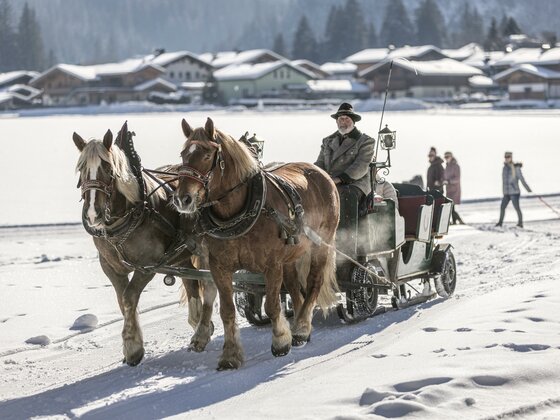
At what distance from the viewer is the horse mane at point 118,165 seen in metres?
6.93

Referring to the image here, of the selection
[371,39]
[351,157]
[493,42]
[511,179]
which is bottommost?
[511,179]

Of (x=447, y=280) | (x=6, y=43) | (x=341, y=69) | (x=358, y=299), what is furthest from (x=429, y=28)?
(x=358, y=299)

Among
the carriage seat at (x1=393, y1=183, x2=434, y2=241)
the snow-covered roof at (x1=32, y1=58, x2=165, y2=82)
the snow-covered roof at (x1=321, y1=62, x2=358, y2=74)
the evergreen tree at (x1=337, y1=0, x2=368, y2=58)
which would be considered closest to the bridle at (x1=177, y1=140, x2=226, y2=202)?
the carriage seat at (x1=393, y1=183, x2=434, y2=241)

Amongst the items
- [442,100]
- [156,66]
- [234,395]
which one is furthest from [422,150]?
[156,66]

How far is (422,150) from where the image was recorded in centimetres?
3444

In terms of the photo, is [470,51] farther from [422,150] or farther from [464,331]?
[464,331]

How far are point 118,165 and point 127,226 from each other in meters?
0.49

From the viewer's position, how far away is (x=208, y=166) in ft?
22.9

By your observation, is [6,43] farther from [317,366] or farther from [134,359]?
[317,366]

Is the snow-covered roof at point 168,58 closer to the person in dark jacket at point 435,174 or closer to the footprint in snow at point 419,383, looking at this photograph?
the person in dark jacket at point 435,174

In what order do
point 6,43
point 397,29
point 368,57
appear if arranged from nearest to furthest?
point 368,57, point 6,43, point 397,29

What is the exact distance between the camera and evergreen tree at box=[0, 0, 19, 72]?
14988 centimetres

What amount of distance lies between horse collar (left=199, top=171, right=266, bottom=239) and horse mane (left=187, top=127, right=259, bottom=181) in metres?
0.19

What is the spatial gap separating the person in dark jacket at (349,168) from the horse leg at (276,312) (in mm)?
1532
